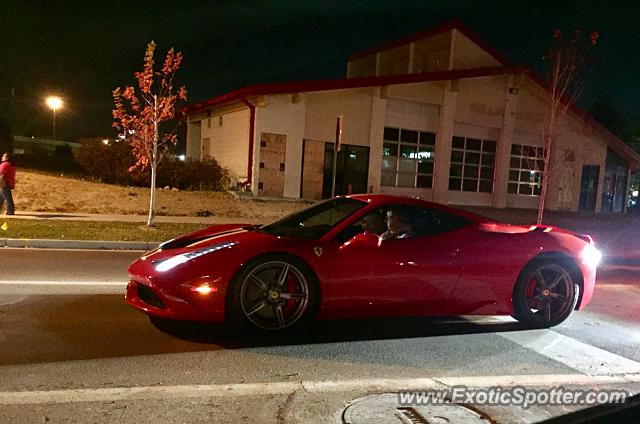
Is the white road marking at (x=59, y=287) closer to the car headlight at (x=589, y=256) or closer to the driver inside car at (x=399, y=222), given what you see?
the driver inside car at (x=399, y=222)

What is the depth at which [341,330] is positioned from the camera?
5.40 meters

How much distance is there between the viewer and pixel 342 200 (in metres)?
5.95

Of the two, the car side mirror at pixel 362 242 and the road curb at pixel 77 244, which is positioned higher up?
the car side mirror at pixel 362 242

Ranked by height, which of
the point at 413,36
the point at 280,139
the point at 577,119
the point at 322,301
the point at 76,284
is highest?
the point at 413,36

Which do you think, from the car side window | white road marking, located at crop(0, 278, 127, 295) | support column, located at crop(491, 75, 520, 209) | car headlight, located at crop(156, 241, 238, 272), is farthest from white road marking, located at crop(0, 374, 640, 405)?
support column, located at crop(491, 75, 520, 209)

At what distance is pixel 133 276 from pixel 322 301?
70.6 inches

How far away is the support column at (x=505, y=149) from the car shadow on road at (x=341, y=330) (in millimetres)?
19542

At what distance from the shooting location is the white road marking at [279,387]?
352 cm

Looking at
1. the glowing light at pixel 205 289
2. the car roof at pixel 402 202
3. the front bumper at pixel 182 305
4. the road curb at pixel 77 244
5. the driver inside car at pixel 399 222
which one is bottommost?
the road curb at pixel 77 244

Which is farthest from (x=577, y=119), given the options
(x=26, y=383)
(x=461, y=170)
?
(x=26, y=383)

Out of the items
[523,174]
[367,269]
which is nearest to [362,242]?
[367,269]

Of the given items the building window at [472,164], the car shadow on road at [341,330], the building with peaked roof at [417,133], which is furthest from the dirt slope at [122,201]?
the car shadow on road at [341,330]

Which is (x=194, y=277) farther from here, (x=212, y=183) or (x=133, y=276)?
(x=212, y=183)

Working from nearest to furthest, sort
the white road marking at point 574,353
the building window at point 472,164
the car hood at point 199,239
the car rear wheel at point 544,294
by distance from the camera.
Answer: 1. the white road marking at point 574,353
2. the car hood at point 199,239
3. the car rear wheel at point 544,294
4. the building window at point 472,164
